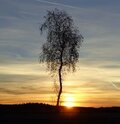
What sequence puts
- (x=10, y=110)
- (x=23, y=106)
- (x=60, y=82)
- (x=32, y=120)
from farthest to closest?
(x=60, y=82)
(x=23, y=106)
(x=10, y=110)
(x=32, y=120)

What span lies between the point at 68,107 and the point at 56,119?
19610 millimetres

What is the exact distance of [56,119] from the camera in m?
39.9

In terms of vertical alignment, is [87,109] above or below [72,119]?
below

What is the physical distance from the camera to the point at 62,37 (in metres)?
63.2

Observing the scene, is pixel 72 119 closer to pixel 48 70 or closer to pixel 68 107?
pixel 68 107

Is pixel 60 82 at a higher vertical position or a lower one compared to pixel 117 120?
lower

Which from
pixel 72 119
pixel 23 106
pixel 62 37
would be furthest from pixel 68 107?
pixel 72 119

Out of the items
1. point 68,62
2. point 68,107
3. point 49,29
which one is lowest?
point 68,107

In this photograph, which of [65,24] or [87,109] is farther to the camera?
[65,24]

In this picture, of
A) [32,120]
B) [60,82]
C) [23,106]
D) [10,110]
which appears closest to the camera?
[32,120]

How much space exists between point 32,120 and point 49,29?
26757 millimetres

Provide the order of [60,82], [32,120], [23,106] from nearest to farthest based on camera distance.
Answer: [32,120], [23,106], [60,82]

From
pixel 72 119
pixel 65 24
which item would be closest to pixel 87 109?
pixel 65 24

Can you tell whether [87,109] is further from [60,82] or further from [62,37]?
[62,37]
